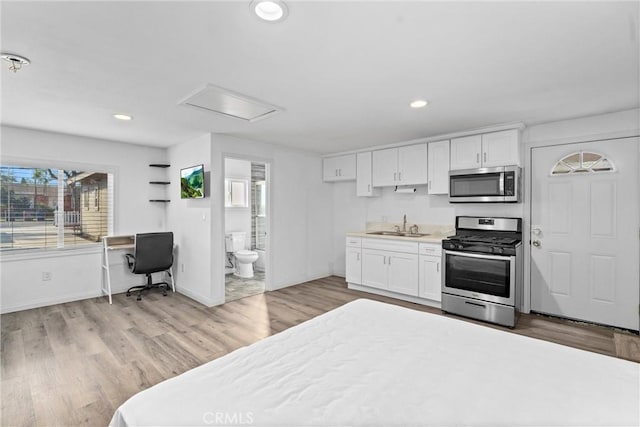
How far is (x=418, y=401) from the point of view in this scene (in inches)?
41.5

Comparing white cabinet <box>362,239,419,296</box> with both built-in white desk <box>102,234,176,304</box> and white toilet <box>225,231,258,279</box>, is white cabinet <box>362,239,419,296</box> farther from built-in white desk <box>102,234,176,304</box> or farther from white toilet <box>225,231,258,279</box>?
built-in white desk <box>102,234,176,304</box>

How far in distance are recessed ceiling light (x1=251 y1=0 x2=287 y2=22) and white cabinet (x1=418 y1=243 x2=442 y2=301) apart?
332cm

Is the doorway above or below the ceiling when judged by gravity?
Result: below

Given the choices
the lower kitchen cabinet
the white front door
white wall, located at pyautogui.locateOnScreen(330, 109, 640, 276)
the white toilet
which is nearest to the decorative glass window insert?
the white front door

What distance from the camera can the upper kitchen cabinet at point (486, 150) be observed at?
11.7 feet

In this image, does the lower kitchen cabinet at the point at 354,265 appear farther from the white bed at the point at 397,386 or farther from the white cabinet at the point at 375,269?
the white bed at the point at 397,386

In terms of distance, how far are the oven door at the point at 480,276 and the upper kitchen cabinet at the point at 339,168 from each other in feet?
7.09

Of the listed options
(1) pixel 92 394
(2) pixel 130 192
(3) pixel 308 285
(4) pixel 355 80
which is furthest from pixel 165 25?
(3) pixel 308 285

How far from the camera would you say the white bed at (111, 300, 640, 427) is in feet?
3.21

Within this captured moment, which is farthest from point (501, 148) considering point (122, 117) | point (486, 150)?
point (122, 117)

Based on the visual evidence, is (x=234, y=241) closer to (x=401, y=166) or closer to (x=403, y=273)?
(x=403, y=273)

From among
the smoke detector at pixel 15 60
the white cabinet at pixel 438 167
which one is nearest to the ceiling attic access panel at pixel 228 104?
the smoke detector at pixel 15 60

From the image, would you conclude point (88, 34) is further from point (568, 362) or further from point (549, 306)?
point (549, 306)

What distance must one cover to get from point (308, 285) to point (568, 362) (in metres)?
4.14
